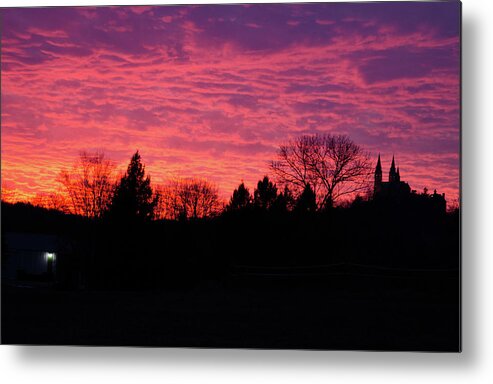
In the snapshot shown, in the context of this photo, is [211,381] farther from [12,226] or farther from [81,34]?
[81,34]

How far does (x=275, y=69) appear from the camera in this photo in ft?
16.8

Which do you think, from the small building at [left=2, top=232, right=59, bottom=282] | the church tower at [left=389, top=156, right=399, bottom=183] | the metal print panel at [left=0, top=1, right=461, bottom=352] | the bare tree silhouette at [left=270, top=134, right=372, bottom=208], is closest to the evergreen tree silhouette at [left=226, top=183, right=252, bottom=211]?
the metal print panel at [left=0, top=1, right=461, bottom=352]

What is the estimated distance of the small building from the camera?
5176mm

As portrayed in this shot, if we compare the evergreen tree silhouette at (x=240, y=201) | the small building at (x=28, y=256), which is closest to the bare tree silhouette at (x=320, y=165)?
the evergreen tree silhouette at (x=240, y=201)

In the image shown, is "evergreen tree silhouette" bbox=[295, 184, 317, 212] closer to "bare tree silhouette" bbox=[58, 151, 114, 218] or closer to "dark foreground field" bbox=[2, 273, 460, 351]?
"dark foreground field" bbox=[2, 273, 460, 351]

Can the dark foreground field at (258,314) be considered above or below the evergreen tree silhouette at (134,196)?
below

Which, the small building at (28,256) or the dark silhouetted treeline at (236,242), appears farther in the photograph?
the small building at (28,256)

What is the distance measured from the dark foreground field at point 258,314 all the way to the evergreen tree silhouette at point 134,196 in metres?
0.54

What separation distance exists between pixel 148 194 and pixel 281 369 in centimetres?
146

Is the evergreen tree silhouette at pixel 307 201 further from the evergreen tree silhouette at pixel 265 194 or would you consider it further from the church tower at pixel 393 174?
the church tower at pixel 393 174

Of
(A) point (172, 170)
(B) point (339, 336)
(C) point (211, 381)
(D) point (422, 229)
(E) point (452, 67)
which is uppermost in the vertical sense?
(E) point (452, 67)

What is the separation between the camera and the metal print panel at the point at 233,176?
4957mm

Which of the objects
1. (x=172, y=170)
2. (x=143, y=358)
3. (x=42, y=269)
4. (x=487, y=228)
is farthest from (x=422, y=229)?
(x=42, y=269)

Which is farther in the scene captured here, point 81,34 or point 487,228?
point 81,34
